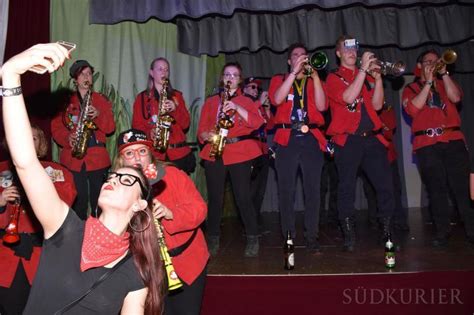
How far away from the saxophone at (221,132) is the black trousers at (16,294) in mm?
2096

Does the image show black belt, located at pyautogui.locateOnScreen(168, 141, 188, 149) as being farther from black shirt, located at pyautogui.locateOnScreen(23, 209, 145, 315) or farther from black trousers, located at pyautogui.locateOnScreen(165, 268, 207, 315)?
black shirt, located at pyautogui.locateOnScreen(23, 209, 145, 315)

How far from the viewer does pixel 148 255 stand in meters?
2.40

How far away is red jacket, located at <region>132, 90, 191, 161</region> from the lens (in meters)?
5.50

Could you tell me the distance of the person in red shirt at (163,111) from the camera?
545 centimetres

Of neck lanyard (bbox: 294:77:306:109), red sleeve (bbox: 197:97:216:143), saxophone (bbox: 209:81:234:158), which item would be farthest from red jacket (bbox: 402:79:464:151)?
red sleeve (bbox: 197:97:216:143)

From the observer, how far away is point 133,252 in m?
2.37

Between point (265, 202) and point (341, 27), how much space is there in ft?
11.3

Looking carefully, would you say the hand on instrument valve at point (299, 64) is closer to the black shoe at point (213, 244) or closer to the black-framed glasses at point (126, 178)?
the black shoe at point (213, 244)

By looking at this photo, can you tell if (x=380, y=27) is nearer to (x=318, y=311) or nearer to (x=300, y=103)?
(x=300, y=103)

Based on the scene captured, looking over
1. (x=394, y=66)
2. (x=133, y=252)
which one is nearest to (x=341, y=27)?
(x=394, y=66)

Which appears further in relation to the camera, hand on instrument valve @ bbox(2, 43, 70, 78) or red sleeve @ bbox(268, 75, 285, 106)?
red sleeve @ bbox(268, 75, 285, 106)

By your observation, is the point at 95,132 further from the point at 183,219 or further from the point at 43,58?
the point at 43,58

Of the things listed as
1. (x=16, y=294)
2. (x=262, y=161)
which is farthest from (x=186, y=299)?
(x=262, y=161)

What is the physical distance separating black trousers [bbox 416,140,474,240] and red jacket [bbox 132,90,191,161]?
2477 mm
